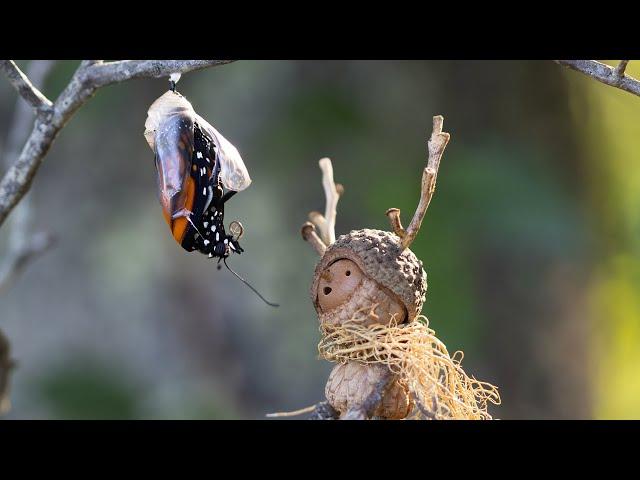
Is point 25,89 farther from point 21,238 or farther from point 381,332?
point 21,238

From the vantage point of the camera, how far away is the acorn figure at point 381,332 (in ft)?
4.63

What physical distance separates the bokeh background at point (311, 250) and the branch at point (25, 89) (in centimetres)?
302

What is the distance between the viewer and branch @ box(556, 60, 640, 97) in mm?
1298

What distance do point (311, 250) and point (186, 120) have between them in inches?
136

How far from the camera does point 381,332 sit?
4.68ft

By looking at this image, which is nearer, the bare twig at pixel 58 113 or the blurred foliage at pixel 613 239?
the bare twig at pixel 58 113

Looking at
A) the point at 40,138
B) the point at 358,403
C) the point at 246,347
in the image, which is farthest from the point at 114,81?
the point at 246,347

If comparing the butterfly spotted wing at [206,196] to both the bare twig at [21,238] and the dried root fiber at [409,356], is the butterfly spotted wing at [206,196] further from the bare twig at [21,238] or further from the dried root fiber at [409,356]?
the bare twig at [21,238]

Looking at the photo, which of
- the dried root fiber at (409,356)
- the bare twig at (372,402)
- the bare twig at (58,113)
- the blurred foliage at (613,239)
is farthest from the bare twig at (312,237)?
the blurred foliage at (613,239)

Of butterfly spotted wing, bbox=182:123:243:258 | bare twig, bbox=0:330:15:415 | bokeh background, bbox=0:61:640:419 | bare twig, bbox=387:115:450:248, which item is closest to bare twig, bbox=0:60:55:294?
bare twig, bbox=0:330:15:415

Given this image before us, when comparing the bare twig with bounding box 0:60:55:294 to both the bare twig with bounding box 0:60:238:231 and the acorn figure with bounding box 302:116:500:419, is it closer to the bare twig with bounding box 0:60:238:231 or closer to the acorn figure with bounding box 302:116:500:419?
the bare twig with bounding box 0:60:238:231

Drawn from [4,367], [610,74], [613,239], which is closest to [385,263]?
[610,74]

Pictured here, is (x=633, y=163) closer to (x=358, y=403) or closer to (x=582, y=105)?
(x=582, y=105)

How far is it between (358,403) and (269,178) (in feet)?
12.6
